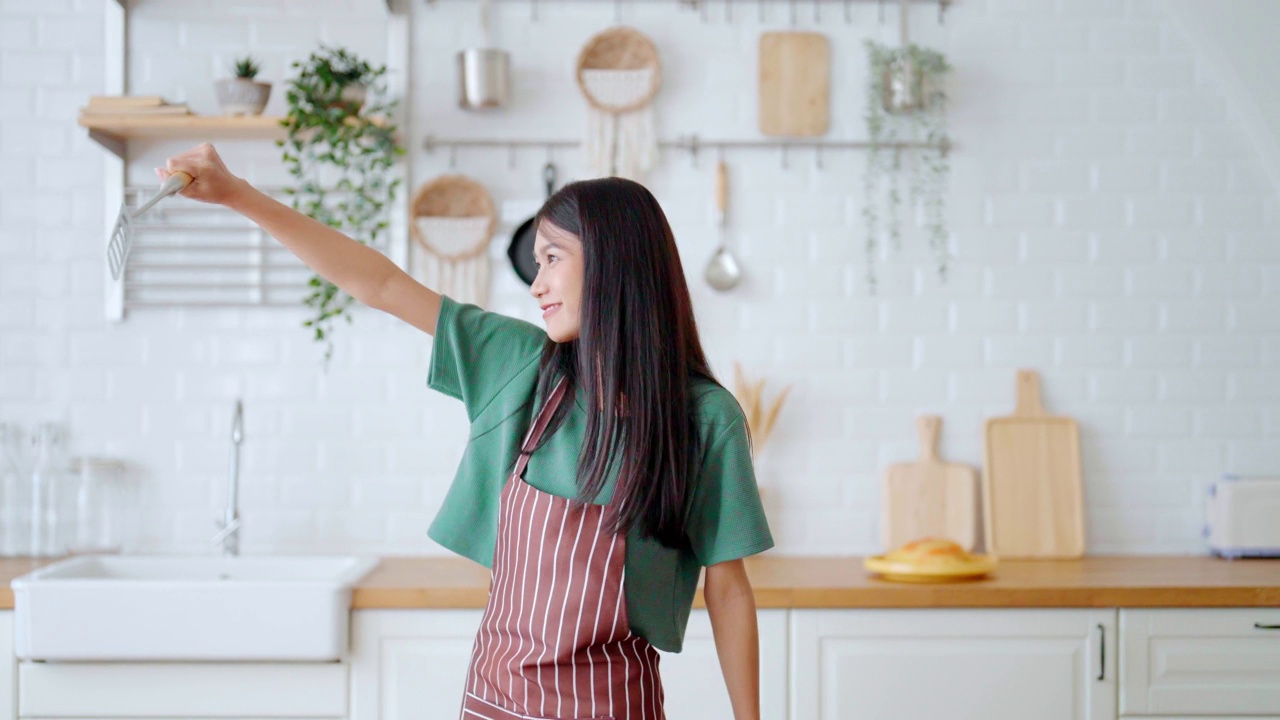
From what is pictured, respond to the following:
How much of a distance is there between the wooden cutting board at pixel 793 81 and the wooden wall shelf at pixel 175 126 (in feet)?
3.86

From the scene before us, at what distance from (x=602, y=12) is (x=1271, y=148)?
1711 millimetres

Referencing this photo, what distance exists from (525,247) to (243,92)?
2.42ft

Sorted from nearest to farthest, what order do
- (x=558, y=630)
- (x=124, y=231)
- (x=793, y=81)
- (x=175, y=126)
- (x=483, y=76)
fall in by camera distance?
1. (x=124, y=231)
2. (x=558, y=630)
3. (x=175, y=126)
4. (x=483, y=76)
5. (x=793, y=81)

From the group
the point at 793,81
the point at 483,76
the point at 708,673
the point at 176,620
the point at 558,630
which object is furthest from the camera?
the point at 793,81

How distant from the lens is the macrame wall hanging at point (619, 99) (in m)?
2.87

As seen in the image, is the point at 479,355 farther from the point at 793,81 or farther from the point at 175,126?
the point at 793,81

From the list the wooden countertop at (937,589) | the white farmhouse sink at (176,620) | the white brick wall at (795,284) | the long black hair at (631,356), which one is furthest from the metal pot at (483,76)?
the long black hair at (631,356)

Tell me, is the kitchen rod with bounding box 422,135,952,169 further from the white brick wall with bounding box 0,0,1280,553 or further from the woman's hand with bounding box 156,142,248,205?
the woman's hand with bounding box 156,142,248,205

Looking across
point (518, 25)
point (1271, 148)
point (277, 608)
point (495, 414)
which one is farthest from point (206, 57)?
point (1271, 148)

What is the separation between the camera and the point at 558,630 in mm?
1432

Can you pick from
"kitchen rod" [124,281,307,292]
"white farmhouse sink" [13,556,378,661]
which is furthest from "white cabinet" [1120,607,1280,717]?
"kitchen rod" [124,281,307,292]

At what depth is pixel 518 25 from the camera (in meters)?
2.93

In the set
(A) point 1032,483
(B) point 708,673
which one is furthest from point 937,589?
(A) point 1032,483

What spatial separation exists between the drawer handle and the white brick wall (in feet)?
1.89
